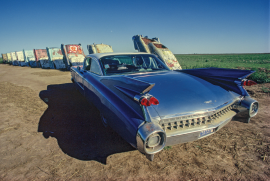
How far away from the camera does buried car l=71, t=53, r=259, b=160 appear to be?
1598 mm

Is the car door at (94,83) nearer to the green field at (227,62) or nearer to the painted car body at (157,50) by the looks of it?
the painted car body at (157,50)

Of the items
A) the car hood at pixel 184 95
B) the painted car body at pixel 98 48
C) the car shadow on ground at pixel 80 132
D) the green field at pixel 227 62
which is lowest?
the car shadow on ground at pixel 80 132

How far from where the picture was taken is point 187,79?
2541 mm

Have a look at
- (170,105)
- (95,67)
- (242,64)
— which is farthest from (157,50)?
(242,64)

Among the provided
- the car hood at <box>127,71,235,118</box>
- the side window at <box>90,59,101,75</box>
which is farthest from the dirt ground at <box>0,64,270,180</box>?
the side window at <box>90,59,101,75</box>

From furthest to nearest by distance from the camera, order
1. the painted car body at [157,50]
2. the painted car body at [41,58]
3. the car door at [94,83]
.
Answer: the painted car body at [41,58]
the painted car body at [157,50]
the car door at [94,83]

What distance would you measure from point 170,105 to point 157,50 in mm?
6829

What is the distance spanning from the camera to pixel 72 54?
1348 cm

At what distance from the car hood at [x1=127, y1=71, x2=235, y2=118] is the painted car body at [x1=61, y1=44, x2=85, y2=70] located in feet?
38.6

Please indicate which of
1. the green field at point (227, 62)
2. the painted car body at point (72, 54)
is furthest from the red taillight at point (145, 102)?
the green field at point (227, 62)

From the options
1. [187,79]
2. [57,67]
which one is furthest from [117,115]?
[57,67]

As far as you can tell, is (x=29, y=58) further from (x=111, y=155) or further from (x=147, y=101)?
(x=147, y=101)

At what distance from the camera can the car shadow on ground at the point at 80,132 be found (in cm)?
225

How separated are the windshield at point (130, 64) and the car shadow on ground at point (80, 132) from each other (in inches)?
45.9
